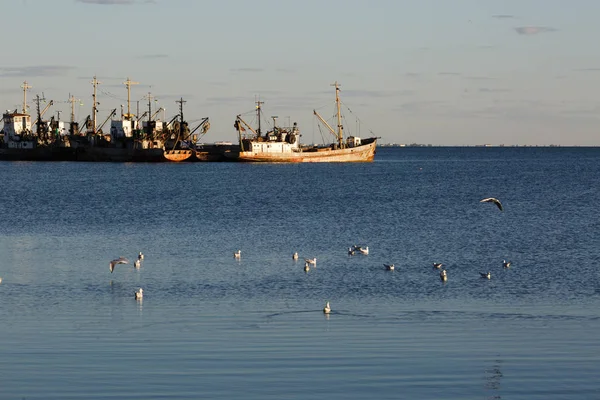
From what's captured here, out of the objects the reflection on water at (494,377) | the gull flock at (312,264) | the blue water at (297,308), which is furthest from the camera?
the gull flock at (312,264)

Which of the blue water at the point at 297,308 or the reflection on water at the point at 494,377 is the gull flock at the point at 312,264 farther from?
the reflection on water at the point at 494,377

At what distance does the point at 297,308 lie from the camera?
3416cm

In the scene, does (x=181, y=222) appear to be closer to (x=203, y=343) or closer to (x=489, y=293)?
(x=489, y=293)

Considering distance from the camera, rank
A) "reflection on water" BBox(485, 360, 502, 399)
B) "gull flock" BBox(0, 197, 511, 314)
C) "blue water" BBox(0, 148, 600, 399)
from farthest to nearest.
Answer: "gull flock" BBox(0, 197, 511, 314)
"blue water" BBox(0, 148, 600, 399)
"reflection on water" BBox(485, 360, 502, 399)

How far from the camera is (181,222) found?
70562mm

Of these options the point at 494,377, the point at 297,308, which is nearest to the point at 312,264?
the point at 297,308

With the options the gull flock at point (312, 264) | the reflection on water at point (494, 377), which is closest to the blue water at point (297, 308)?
the reflection on water at point (494, 377)

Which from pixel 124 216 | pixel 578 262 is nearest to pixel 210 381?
pixel 578 262

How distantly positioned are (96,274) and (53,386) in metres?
19.2

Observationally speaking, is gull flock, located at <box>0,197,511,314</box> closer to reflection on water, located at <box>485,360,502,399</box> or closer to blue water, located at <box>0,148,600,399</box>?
blue water, located at <box>0,148,600,399</box>

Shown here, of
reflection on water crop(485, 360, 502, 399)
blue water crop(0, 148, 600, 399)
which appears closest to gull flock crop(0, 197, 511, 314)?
blue water crop(0, 148, 600, 399)

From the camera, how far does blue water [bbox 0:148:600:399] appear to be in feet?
79.8

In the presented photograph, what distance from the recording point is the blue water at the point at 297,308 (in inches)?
958

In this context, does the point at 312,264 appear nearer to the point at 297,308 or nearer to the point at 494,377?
the point at 297,308
